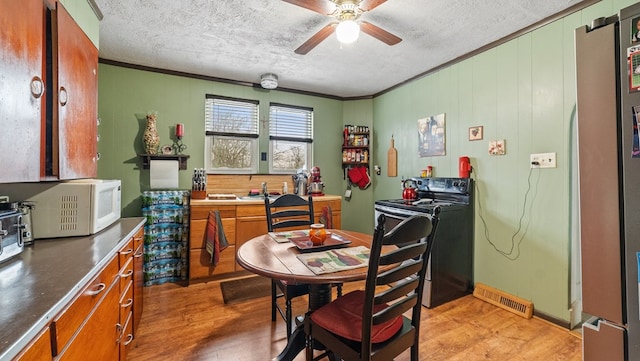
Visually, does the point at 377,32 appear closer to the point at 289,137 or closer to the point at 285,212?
the point at 285,212

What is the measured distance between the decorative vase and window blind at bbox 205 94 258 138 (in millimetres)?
594

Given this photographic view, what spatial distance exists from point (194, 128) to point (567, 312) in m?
4.13

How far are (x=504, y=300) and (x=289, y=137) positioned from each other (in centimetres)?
315

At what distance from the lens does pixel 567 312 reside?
2.15 m

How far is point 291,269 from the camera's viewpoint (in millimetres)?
1272

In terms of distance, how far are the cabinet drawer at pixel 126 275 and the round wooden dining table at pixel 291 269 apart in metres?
0.65

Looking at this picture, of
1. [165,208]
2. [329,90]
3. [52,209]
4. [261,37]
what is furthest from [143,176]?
[329,90]

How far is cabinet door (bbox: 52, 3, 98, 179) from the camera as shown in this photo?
141cm

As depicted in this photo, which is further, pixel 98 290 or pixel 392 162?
pixel 392 162

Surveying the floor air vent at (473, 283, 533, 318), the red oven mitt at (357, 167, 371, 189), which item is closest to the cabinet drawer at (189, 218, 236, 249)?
the red oven mitt at (357, 167, 371, 189)

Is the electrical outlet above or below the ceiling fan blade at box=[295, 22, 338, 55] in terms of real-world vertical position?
below

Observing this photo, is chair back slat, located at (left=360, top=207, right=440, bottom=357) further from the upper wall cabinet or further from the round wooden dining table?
the upper wall cabinet

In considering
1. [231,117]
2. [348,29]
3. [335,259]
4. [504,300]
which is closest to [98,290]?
[335,259]

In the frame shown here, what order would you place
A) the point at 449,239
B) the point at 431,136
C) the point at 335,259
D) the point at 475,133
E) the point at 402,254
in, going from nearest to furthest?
the point at 402,254
the point at 335,259
the point at 449,239
the point at 475,133
the point at 431,136
